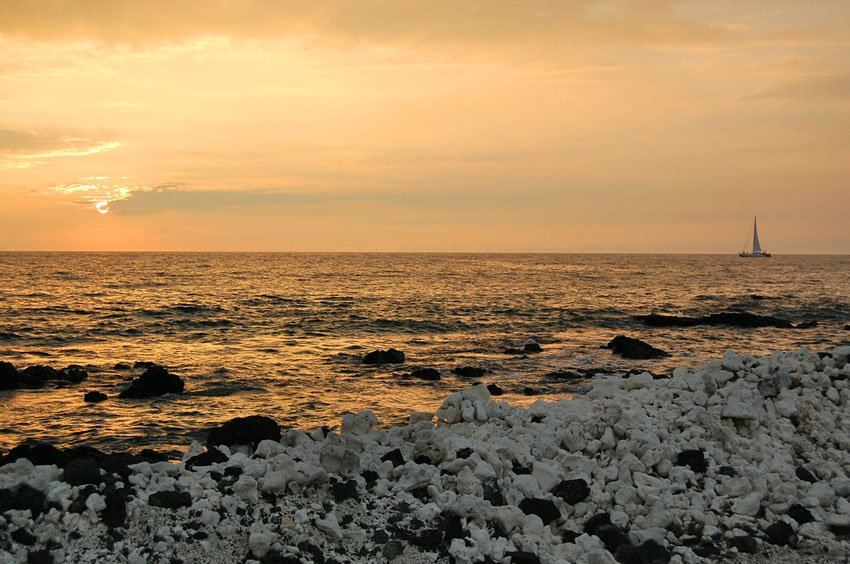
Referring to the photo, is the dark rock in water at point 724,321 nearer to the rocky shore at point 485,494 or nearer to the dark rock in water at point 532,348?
the dark rock in water at point 532,348

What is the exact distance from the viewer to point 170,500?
6.33m

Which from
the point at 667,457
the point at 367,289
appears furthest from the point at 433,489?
the point at 367,289

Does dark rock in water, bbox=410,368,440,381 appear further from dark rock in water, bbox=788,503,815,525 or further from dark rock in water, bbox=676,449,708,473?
dark rock in water, bbox=788,503,815,525

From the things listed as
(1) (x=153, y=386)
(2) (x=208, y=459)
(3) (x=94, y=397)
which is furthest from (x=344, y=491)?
(3) (x=94, y=397)

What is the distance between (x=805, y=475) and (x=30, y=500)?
27.1 ft

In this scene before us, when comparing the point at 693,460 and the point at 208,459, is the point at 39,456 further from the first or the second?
the point at 693,460

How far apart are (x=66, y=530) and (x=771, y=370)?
9854mm

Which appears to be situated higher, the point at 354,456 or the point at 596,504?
the point at 354,456

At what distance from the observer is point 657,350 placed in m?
24.1

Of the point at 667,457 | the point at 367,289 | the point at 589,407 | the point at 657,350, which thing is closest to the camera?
the point at 667,457

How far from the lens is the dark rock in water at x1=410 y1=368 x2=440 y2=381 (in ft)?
62.5

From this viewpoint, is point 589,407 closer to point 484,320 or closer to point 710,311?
point 484,320

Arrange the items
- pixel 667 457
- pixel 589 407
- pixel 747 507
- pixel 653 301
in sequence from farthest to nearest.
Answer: pixel 653 301, pixel 589 407, pixel 667 457, pixel 747 507

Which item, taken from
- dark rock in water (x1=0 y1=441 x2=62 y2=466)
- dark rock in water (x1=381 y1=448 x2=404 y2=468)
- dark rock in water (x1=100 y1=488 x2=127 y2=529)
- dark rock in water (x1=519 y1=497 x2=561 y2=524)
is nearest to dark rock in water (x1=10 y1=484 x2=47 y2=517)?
dark rock in water (x1=100 y1=488 x2=127 y2=529)
